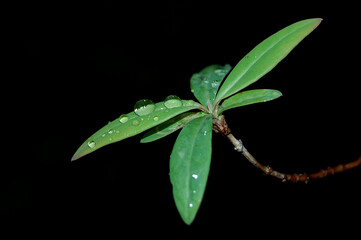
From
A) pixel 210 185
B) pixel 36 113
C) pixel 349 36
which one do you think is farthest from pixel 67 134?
pixel 349 36

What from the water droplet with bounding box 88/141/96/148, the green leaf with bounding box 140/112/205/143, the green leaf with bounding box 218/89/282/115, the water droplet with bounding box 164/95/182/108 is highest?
the water droplet with bounding box 164/95/182/108

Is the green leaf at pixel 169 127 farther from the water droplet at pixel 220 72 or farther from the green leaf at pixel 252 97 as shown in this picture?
the water droplet at pixel 220 72

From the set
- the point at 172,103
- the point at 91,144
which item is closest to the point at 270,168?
the point at 172,103

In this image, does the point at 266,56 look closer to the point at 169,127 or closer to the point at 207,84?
the point at 207,84

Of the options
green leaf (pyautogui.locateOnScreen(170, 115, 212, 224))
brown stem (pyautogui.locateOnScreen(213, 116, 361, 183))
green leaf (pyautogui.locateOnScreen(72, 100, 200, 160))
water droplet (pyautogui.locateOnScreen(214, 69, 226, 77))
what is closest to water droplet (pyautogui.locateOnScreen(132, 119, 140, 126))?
green leaf (pyautogui.locateOnScreen(72, 100, 200, 160))

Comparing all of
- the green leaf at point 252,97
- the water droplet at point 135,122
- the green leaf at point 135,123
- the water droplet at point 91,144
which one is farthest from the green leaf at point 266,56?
the water droplet at point 91,144

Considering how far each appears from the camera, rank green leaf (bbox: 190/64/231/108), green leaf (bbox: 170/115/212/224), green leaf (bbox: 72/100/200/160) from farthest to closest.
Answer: green leaf (bbox: 190/64/231/108) → green leaf (bbox: 72/100/200/160) → green leaf (bbox: 170/115/212/224)

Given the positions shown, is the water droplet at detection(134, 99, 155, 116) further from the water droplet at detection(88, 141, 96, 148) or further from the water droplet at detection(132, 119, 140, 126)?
the water droplet at detection(88, 141, 96, 148)

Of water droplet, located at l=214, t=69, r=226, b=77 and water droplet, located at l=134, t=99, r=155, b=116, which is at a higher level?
water droplet, located at l=214, t=69, r=226, b=77
